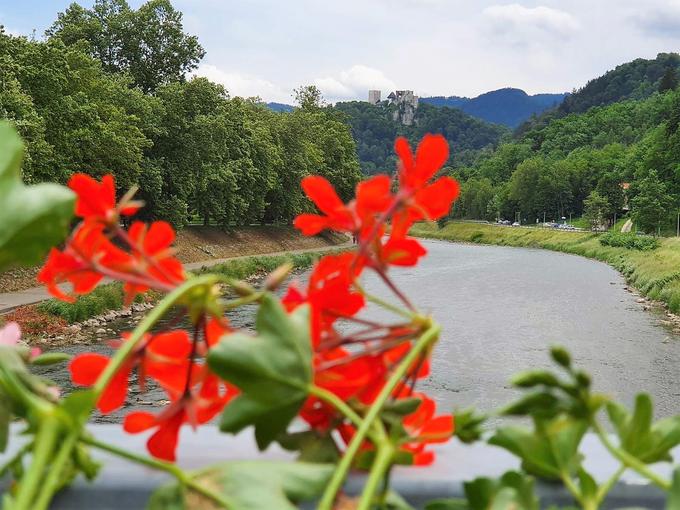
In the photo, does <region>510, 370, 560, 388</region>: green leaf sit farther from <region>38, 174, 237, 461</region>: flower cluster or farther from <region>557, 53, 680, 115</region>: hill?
<region>557, 53, 680, 115</region>: hill

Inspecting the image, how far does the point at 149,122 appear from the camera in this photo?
22.3 meters

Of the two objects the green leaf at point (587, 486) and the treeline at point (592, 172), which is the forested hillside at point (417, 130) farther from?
the green leaf at point (587, 486)

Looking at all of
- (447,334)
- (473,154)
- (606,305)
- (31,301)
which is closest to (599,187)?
(606,305)

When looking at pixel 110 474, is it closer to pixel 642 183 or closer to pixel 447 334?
pixel 447 334

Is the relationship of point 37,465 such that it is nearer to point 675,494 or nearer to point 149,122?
point 675,494

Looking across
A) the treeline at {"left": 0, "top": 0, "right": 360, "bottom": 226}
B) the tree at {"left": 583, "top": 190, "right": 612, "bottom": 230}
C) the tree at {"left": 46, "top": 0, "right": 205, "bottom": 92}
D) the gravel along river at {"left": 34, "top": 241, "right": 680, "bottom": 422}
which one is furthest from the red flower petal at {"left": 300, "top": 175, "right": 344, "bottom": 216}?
the tree at {"left": 583, "top": 190, "right": 612, "bottom": 230}

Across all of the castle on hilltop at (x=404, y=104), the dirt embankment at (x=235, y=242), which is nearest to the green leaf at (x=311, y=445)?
the dirt embankment at (x=235, y=242)

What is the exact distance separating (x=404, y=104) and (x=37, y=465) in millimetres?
152483

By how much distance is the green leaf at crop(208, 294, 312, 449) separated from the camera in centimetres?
32

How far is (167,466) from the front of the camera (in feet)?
1.07

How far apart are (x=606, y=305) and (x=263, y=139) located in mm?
17231

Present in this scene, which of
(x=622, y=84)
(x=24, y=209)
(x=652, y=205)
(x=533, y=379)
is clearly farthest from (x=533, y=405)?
(x=622, y=84)

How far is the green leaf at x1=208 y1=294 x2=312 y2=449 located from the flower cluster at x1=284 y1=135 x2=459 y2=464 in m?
0.07

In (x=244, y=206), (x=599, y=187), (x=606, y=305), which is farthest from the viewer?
(x=599, y=187)
